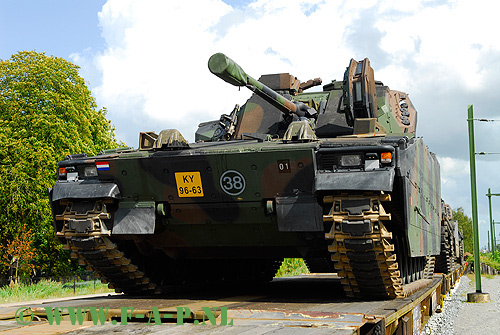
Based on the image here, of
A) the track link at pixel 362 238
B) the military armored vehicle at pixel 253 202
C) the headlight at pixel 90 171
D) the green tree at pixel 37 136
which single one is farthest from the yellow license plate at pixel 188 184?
the green tree at pixel 37 136

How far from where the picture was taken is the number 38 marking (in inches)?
271

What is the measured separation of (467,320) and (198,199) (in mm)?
6964

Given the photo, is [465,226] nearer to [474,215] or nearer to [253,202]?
[474,215]

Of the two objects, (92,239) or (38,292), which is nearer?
(92,239)

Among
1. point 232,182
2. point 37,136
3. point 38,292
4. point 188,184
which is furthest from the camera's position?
point 37,136

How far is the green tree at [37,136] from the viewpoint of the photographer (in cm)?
2538

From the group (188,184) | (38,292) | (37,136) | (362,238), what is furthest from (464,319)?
(37,136)

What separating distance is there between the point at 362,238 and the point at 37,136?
73.9 feet

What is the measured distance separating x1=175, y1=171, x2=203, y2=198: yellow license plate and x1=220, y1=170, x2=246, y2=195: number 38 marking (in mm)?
271

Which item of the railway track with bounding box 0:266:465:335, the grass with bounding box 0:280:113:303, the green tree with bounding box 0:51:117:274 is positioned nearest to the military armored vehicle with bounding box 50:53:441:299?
the railway track with bounding box 0:266:465:335

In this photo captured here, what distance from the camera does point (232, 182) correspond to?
6.94m

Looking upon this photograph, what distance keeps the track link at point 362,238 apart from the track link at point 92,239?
100.0 inches

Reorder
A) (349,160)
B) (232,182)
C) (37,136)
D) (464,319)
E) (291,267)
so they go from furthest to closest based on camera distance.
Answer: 1. (37,136)
2. (291,267)
3. (464,319)
4. (232,182)
5. (349,160)

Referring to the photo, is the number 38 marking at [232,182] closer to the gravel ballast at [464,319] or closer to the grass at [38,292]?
the gravel ballast at [464,319]
